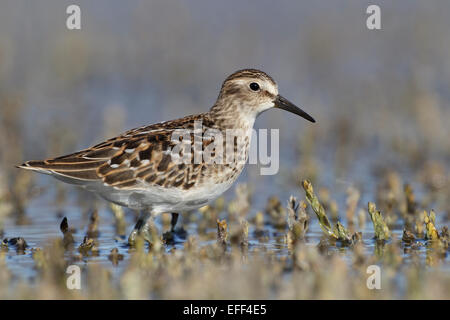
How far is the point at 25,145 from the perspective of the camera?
47.1 ft

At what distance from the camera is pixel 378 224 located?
8883 mm

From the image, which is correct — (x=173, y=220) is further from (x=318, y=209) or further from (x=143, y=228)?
(x=318, y=209)

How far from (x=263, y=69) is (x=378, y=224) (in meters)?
10.0

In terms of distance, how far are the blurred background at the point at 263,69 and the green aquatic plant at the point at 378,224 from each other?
2.20m

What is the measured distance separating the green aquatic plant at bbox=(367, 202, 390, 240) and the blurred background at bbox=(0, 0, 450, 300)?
7.23ft

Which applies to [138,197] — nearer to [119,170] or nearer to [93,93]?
[119,170]

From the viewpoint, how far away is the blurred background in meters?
13.4

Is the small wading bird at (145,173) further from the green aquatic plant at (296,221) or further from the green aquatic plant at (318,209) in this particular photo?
the green aquatic plant at (318,209)

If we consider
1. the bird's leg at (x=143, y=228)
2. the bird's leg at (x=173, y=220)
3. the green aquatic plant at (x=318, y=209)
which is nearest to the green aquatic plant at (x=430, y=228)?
the green aquatic plant at (x=318, y=209)

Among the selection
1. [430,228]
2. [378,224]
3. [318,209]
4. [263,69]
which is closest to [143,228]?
[318,209]

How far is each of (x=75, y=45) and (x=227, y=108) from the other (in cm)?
1002

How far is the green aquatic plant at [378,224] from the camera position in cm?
879

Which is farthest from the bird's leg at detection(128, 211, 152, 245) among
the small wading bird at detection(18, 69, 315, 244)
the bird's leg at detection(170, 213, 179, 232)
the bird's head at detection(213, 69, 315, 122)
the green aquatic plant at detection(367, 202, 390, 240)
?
the green aquatic plant at detection(367, 202, 390, 240)

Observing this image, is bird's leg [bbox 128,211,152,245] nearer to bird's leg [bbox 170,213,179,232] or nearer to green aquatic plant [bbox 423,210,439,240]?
bird's leg [bbox 170,213,179,232]
